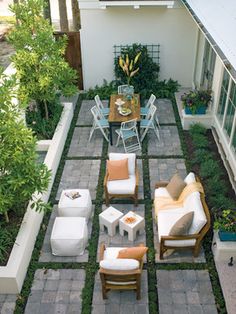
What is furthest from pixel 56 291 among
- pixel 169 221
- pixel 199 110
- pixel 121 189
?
pixel 199 110

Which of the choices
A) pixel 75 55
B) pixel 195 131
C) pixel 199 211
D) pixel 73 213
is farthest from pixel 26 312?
pixel 75 55

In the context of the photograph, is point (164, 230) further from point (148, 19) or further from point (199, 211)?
point (148, 19)

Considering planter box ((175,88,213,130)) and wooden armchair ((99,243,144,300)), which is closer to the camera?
wooden armchair ((99,243,144,300))

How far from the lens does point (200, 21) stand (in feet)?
32.7

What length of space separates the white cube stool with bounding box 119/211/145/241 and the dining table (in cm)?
372

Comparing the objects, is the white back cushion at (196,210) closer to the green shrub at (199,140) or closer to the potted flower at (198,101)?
the green shrub at (199,140)

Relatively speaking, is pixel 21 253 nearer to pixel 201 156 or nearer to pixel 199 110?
pixel 201 156

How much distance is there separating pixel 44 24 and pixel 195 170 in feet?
19.7

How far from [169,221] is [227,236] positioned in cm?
119

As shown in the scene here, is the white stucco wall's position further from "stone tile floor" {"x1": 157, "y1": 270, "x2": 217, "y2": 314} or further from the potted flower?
"stone tile floor" {"x1": 157, "y1": 270, "x2": 217, "y2": 314}

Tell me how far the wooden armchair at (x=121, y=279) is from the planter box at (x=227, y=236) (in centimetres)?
180

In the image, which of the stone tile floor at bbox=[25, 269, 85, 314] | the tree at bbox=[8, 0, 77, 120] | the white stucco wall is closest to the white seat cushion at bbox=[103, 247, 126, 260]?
the stone tile floor at bbox=[25, 269, 85, 314]

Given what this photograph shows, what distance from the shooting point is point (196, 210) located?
24.7ft

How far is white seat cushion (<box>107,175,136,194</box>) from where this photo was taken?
29.3 feet
